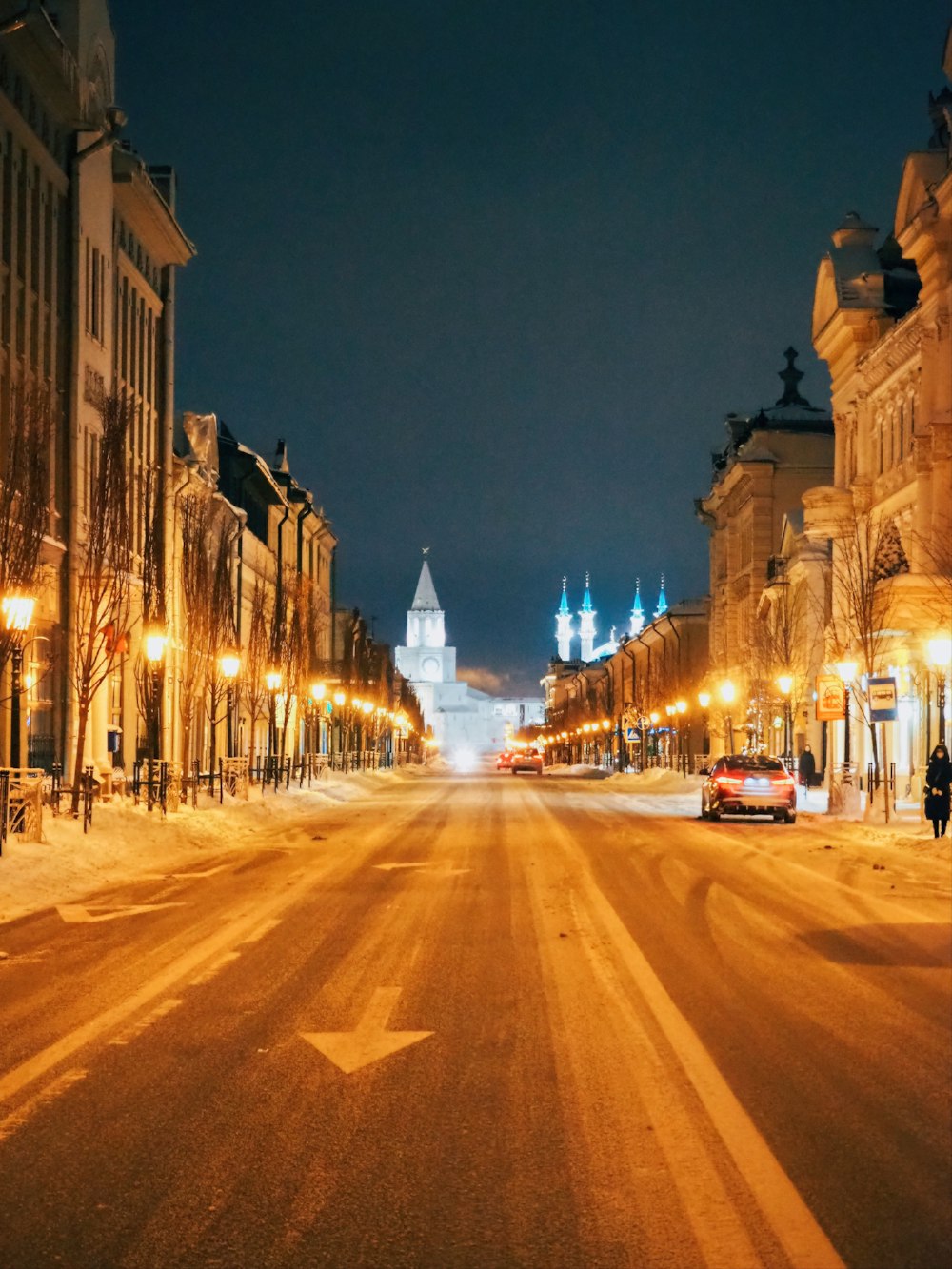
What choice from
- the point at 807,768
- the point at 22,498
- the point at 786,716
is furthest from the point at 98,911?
the point at 786,716

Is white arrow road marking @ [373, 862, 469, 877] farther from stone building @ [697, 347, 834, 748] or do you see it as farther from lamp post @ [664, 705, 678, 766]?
lamp post @ [664, 705, 678, 766]

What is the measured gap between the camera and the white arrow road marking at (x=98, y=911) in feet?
51.7

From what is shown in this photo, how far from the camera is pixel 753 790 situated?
118 ft

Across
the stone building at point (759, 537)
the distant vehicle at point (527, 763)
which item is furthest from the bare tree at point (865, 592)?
the distant vehicle at point (527, 763)

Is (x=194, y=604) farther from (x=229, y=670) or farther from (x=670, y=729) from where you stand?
(x=670, y=729)

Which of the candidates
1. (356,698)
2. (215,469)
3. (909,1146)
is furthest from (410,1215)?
(356,698)

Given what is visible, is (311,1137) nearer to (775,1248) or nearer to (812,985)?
(775,1248)

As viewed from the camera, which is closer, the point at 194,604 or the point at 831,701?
the point at 831,701

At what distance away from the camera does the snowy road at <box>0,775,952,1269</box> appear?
18.8 ft

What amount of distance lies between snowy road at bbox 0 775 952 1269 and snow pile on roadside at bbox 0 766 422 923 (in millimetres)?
1883

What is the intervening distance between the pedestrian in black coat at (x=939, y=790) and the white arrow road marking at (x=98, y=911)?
14.6 metres

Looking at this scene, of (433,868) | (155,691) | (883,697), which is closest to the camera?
(433,868)

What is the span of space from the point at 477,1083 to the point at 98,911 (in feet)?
30.2

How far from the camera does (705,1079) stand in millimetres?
8227
